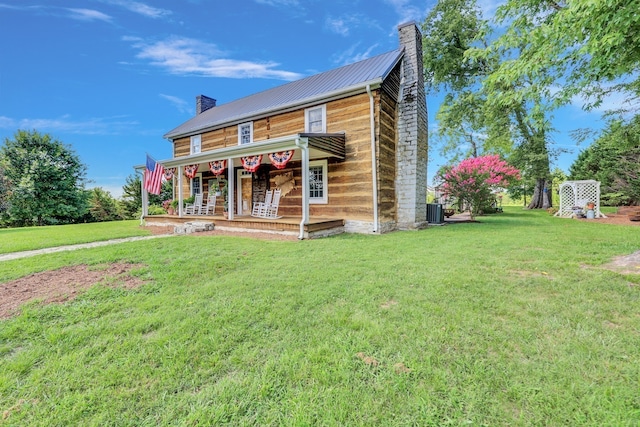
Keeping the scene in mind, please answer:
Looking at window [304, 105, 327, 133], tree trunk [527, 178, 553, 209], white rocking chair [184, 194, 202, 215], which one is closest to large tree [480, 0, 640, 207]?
window [304, 105, 327, 133]

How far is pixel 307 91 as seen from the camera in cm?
1073

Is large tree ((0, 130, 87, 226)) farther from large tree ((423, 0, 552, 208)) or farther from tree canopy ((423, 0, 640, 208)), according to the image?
large tree ((423, 0, 552, 208))

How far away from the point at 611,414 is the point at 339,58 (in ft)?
57.2

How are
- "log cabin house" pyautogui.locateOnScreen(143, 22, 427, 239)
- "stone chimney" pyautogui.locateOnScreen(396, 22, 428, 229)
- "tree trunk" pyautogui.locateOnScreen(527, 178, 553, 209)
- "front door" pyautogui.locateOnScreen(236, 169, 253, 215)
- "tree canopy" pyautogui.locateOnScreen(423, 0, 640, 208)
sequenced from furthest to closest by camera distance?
1. "tree trunk" pyautogui.locateOnScreen(527, 178, 553, 209)
2. "front door" pyautogui.locateOnScreen(236, 169, 253, 215)
3. "stone chimney" pyautogui.locateOnScreen(396, 22, 428, 229)
4. "log cabin house" pyautogui.locateOnScreen(143, 22, 427, 239)
5. "tree canopy" pyautogui.locateOnScreen(423, 0, 640, 208)

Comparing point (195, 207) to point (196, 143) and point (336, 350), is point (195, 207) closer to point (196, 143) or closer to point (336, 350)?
point (196, 143)

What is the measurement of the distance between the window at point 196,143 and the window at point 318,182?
712 cm

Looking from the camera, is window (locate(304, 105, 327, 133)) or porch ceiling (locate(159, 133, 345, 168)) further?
window (locate(304, 105, 327, 133))

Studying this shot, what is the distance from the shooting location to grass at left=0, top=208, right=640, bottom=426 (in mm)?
1545

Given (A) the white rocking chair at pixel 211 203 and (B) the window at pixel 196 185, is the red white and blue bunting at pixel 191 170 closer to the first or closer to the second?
(A) the white rocking chair at pixel 211 203

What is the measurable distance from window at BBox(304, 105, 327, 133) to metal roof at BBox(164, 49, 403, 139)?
310mm

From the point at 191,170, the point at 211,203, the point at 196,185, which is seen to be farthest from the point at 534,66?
the point at 196,185

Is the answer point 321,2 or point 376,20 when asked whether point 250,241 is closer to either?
point 321,2

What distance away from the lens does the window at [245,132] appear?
455 inches

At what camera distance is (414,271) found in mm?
4117
